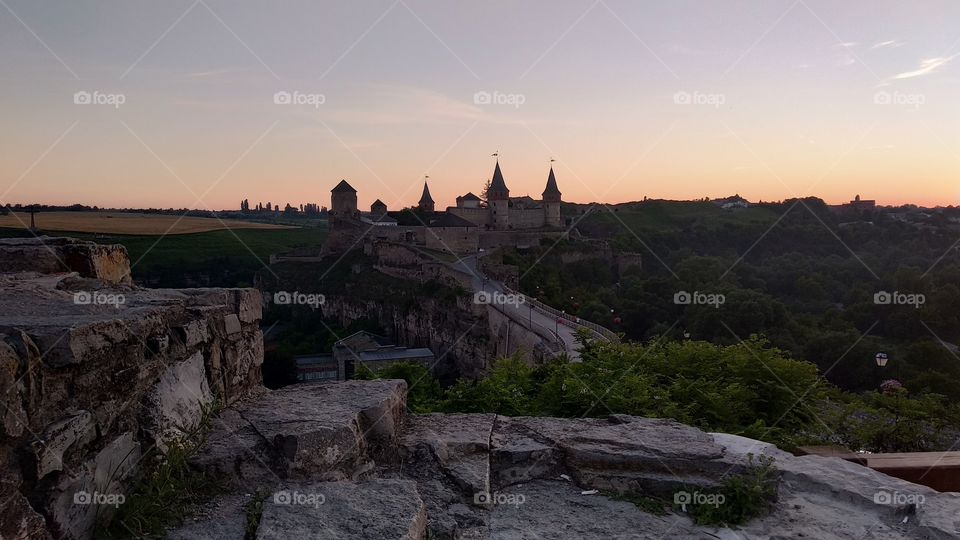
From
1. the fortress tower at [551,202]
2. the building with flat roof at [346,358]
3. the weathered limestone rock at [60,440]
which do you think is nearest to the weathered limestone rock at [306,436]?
the weathered limestone rock at [60,440]

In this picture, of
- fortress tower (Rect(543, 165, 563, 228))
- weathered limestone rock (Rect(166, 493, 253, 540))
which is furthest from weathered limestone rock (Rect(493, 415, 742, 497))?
fortress tower (Rect(543, 165, 563, 228))

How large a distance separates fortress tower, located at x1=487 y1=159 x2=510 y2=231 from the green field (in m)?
26.9

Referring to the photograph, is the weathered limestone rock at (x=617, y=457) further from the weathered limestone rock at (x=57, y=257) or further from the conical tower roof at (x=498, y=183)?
the conical tower roof at (x=498, y=183)

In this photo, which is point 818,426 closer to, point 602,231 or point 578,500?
point 578,500

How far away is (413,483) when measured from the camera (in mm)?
3812

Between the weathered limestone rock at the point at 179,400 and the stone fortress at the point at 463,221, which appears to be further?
the stone fortress at the point at 463,221

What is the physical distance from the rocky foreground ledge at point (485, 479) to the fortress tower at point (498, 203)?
68.5 meters

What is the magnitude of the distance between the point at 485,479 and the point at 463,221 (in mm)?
63652

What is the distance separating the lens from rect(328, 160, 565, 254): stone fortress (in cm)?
6350

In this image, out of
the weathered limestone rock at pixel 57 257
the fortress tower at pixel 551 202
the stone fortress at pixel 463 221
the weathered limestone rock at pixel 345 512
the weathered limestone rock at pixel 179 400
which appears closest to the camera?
the weathered limestone rock at pixel 345 512

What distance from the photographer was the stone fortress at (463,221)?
208ft

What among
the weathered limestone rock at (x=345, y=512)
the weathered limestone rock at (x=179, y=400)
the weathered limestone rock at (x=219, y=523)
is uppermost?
the weathered limestone rock at (x=179, y=400)

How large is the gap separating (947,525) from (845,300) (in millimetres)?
51143

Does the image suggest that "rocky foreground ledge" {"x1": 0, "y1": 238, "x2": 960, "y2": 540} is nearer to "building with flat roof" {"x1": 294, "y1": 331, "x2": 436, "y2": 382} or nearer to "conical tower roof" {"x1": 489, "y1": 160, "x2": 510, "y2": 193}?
"building with flat roof" {"x1": 294, "y1": 331, "x2": 436, "y2": 382}
